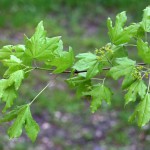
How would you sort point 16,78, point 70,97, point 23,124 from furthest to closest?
point 70,97 < point 23,124 < point 16,78

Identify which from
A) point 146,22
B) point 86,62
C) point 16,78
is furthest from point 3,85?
point 146,22

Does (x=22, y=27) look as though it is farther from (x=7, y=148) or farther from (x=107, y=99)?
(x=107, y=99)

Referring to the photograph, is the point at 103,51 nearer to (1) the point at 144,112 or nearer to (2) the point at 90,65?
(2) the point at 90,65

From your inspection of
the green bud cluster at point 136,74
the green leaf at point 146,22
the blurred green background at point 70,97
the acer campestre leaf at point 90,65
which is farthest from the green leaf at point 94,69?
the blurred green background at point 70,97

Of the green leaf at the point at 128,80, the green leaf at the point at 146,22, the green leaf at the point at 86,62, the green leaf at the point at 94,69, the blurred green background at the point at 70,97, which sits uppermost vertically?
the green leaf at the point at 146,22

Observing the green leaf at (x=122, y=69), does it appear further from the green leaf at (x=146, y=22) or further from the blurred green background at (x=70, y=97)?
the blurred green background at (x=70, y=97)

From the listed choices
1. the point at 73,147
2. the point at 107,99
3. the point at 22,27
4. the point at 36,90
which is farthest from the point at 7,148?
the point at 107,99
